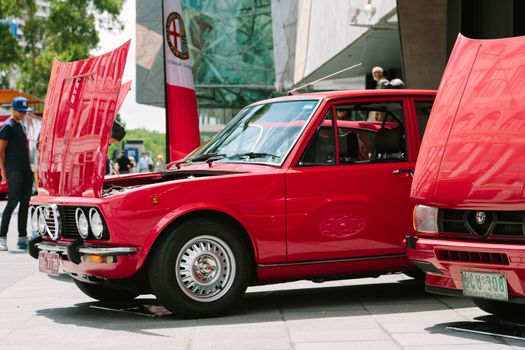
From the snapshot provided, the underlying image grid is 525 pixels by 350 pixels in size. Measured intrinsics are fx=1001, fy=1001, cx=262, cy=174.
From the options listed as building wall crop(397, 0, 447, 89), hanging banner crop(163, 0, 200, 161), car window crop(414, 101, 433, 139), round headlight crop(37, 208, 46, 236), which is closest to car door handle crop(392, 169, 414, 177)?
car window crop(414, 101, 433, 139)

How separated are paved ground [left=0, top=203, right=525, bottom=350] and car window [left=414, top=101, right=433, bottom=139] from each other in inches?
55.5

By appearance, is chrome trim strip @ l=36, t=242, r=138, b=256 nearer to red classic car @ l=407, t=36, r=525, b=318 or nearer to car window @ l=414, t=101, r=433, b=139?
red classic car @ l=407, t=36, r=525, b=318

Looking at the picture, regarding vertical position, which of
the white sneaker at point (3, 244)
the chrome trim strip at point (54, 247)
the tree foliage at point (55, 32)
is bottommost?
the white sneaker at point (3, 244)

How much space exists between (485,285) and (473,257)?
0.63 ft

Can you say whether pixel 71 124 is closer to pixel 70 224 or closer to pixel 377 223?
pixel 70 224

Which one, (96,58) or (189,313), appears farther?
(96,58)

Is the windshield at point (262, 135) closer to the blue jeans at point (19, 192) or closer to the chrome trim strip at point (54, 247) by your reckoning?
the chrome trim strip at point (54, 247)

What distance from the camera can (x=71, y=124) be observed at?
816 cm

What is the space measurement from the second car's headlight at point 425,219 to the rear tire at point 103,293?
2886mm

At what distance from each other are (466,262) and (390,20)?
1562cm

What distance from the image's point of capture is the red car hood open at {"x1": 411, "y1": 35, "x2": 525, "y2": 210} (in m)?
6.17

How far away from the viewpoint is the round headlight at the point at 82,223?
7504 millimetres

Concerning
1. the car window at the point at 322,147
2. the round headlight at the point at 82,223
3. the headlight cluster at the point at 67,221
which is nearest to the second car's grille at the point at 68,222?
the headlight cluster at the point at 67,221

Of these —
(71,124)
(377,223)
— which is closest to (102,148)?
(71,124)
